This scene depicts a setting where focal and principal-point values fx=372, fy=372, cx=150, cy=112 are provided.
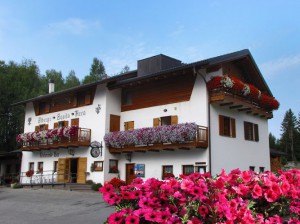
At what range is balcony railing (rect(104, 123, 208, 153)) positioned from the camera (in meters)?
18.8

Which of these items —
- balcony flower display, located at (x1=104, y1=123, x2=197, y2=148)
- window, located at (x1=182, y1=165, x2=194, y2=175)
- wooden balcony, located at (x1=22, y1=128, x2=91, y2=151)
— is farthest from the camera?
wooden balcony, located at (x1=22, y1=128, x2=91, y2=151)

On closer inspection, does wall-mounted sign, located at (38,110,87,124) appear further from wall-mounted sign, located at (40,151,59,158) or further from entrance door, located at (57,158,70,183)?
entrance door, located at (57,158,70,183)

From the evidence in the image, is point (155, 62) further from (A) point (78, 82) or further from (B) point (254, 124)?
(A) point (78, 82)

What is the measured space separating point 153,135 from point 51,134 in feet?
28.2

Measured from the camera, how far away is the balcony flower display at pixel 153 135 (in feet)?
62.0

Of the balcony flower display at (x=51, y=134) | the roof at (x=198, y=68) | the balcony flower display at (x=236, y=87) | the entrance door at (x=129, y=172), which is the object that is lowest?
the entrance door at (x=129, y=172)

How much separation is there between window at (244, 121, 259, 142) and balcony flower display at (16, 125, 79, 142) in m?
10.7

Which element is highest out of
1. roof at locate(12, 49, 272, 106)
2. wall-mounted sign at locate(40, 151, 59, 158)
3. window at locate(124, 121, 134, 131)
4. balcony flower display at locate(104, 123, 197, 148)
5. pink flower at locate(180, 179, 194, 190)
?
roof at locate(12, 49, 272, 106)

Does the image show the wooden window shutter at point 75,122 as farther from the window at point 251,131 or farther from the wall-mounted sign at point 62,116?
the window at point 251,131

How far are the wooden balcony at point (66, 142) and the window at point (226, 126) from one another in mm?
8722

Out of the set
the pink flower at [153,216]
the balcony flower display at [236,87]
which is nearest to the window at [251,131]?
the balcony flower display at [236,87]

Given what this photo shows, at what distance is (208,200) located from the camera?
377 cm

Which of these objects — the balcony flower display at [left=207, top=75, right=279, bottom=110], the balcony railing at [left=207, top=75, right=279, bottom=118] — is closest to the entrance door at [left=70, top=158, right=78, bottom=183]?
the balcony railing at [left=207, top=75, right=279, bottom=118]

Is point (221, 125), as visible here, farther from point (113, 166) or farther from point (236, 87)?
point (113, 166)
